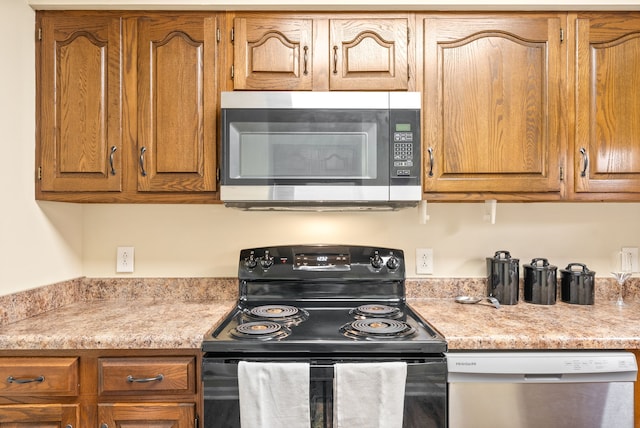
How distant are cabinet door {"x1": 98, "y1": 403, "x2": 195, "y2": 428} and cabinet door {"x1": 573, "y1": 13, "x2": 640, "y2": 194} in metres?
1.73

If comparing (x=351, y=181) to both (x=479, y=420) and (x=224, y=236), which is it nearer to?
(x=224, y=236)

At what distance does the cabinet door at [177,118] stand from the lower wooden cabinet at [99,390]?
2.24ft

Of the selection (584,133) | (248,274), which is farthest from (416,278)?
(584,133)

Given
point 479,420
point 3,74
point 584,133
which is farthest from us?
point 584,133

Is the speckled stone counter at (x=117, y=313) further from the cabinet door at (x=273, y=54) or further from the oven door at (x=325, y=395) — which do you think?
the cabinet door at (x=273, y=54)

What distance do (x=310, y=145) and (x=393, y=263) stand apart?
68 centimetres

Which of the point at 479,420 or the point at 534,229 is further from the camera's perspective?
the point at 534,229

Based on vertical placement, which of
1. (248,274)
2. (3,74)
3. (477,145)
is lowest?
(248,274)

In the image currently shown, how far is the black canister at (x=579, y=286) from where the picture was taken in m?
1.77

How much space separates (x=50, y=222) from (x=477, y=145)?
6.13ft

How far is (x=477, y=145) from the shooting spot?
1.63 metres

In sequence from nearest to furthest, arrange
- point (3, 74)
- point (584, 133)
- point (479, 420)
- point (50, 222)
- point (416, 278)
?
1. point (479, 420)
2. point (3, 74)
3. point (584, 133)
4. point (50, 222)
5. point (416, 278)

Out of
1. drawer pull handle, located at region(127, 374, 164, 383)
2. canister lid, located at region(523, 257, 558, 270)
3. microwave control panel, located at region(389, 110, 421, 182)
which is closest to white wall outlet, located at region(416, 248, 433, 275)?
canister lid, located at region(523, 257, 558, 270)

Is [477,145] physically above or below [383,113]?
below
